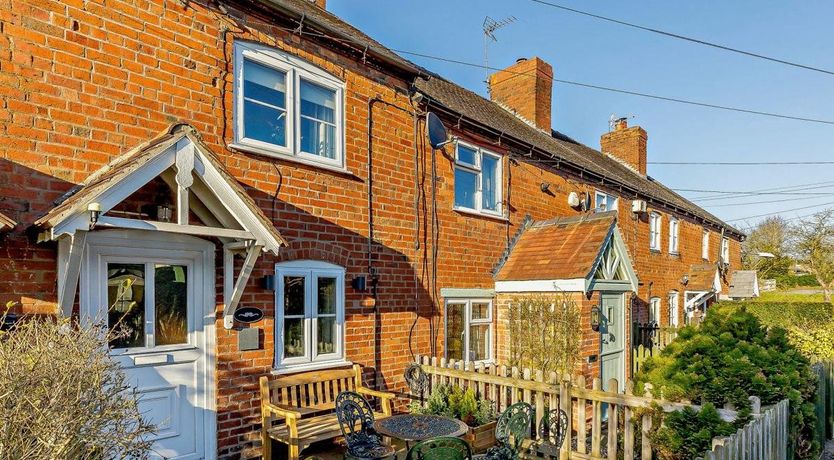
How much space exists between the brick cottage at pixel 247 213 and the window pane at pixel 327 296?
29mm

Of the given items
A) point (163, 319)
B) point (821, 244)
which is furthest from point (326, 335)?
point (821, 244)

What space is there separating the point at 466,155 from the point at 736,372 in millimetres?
6227

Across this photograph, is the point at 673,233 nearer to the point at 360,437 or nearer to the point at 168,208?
the point at 360,437

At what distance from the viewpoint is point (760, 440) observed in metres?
4.70

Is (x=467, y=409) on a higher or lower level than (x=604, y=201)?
lower

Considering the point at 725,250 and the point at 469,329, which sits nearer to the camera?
the point at 469,329

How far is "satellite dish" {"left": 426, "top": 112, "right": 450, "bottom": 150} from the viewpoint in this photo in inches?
348

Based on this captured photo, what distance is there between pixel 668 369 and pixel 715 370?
59 cm

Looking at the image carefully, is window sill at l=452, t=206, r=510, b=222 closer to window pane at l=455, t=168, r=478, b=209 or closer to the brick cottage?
the brick cottage

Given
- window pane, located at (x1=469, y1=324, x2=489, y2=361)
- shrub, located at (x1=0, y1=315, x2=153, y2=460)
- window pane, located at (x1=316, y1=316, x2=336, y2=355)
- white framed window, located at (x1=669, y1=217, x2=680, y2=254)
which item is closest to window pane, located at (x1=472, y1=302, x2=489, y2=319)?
window pane, located at (x1=469, y1=324, x2=489, y2=361)

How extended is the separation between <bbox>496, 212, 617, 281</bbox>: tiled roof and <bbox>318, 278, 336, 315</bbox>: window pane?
4178 millimetres

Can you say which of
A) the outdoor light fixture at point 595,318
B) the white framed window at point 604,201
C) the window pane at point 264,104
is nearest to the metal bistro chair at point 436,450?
the window pane at point 264,104

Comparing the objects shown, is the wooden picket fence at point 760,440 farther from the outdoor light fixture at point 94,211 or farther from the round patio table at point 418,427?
the outdoor light fixture at point 94,211

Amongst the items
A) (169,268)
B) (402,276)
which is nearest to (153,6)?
(169,268)
